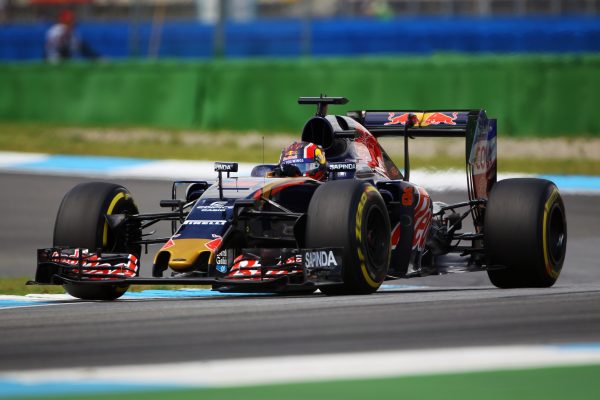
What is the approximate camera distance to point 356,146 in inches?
479

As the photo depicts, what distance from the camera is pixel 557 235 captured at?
12734 mm

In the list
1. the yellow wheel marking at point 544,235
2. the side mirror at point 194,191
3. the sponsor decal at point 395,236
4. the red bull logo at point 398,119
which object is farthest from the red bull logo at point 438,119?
the side mirror at point 194,191

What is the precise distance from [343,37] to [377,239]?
2539 centimetres

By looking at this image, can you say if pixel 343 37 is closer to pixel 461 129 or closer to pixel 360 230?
pixel 461 129

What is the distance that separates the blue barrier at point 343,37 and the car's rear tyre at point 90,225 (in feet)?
70.1

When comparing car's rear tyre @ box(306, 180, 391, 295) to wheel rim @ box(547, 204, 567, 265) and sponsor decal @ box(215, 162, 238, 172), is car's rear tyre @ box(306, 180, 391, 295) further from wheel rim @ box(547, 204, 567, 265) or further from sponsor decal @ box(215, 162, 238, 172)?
wheel rim @ box(547, 204, 567, 265)

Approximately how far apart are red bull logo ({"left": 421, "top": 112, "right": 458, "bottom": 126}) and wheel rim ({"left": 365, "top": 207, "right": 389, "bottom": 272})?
2.51m

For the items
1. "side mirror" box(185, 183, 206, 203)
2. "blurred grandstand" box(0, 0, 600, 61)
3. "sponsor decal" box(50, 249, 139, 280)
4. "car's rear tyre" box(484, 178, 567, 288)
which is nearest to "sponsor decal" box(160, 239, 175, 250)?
"sponsor decal" box(50, 249, 139, 280)

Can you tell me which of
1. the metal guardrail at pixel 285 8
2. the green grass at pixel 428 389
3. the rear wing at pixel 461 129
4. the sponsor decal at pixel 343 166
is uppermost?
the metal guardrail at pixel 285 8

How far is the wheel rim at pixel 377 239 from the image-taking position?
10.9 meters

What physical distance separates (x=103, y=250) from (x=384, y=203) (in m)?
2.32

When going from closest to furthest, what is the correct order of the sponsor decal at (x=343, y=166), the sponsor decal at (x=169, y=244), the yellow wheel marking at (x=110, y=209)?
the sponsor decal at (x=169, y=244)
the yellow wheel marking at (x=110, y=209)
the sponsor decal at (x=343, y=166)

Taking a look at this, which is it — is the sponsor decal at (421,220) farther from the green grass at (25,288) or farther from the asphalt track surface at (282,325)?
the green grass at (25,288)

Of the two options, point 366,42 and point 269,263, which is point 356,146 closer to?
point 269,263
